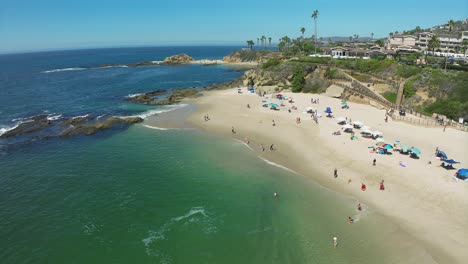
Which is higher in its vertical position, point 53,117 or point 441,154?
point 53,117

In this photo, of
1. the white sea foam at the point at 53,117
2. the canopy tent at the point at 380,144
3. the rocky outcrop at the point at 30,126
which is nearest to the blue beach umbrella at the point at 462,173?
the canopy tent at the point at 380,144

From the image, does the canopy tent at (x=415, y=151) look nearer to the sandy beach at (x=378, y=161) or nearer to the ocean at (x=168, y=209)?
the sandy beach at (x=378, y=161)

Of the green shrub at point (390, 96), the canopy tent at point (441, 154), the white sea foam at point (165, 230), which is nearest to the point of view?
the white sea foam at point (165, 230)

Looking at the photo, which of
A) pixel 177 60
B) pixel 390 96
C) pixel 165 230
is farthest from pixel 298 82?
pixel 177 60

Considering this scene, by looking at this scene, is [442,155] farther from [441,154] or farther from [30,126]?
[30,126]

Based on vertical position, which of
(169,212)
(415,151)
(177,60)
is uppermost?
(177,60)

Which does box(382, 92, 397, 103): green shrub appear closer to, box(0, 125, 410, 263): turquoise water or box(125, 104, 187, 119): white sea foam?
box(0, 125, 410, 263): turquoise water

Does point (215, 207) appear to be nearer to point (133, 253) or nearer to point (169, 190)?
point (169, 190)

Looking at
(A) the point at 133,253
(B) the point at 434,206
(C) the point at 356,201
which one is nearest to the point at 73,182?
(A) the point at 133,253
